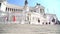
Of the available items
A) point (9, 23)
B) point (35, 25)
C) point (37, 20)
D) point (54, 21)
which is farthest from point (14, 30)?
point (54, 21)

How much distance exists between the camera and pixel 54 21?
10.9 ft

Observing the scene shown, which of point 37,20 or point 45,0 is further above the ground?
point 45,0

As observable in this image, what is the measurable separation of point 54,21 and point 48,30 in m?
0.36

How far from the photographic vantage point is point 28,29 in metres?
2.90

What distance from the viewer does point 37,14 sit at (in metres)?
3.49

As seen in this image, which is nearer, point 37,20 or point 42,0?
point 42,0

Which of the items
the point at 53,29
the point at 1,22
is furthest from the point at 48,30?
the point at 1,22

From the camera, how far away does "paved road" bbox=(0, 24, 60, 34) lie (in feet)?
9.00

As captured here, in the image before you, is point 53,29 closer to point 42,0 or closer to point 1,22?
point 42,0

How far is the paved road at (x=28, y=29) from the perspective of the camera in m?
2.74

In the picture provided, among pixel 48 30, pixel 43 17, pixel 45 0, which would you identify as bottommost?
pixel 48 30

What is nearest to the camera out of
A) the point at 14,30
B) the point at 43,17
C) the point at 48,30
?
the point at 14,30

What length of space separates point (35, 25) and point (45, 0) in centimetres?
46

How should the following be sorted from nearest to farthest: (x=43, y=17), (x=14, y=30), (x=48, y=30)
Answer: (x=14, y=30) < (x=48, y=30) < (x=43, y=17)
